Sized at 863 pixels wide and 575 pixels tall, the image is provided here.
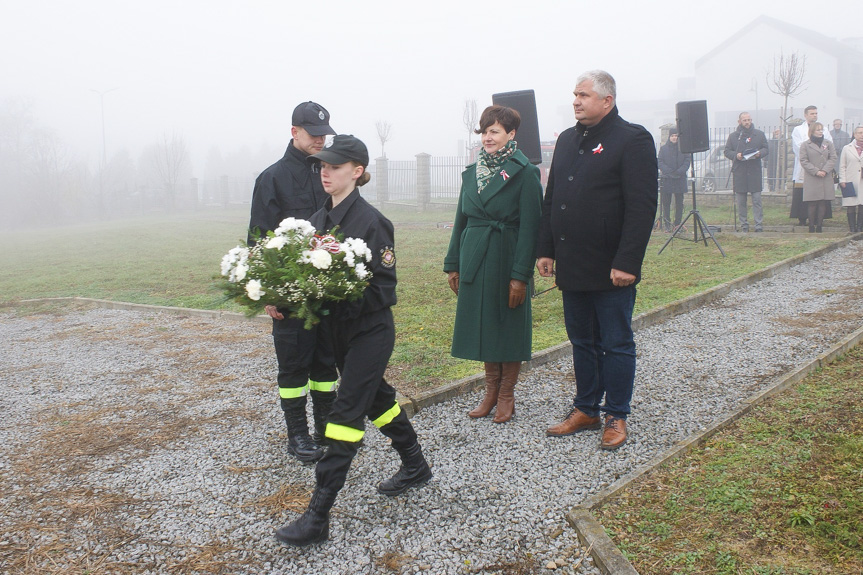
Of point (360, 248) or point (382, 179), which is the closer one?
point (360, 248)

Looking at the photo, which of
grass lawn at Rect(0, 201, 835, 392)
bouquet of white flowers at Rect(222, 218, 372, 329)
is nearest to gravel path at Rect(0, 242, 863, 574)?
grass lawn at Rect(0, 201, 835, 392)

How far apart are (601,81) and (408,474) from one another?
254 cm

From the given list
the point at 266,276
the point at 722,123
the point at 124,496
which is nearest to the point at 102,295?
the point at 124,496

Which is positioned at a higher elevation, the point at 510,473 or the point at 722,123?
the point at 722,123

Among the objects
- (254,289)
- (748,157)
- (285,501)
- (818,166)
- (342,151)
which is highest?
(748,157)

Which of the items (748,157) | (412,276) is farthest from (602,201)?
(748,157)

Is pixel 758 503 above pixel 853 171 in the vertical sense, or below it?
below

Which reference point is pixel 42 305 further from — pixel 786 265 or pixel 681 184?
pixel 681 184

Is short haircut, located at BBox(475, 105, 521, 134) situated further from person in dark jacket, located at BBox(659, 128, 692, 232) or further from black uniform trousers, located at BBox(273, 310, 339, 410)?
person in dark jacket, located at BBox(659, 128, 692, 232)

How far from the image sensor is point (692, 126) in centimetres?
1182

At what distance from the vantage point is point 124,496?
3625mm

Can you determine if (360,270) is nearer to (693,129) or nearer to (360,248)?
(360,248)

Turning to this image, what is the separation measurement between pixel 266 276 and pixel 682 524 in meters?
2.22

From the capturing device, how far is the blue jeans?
4066 millimetres
